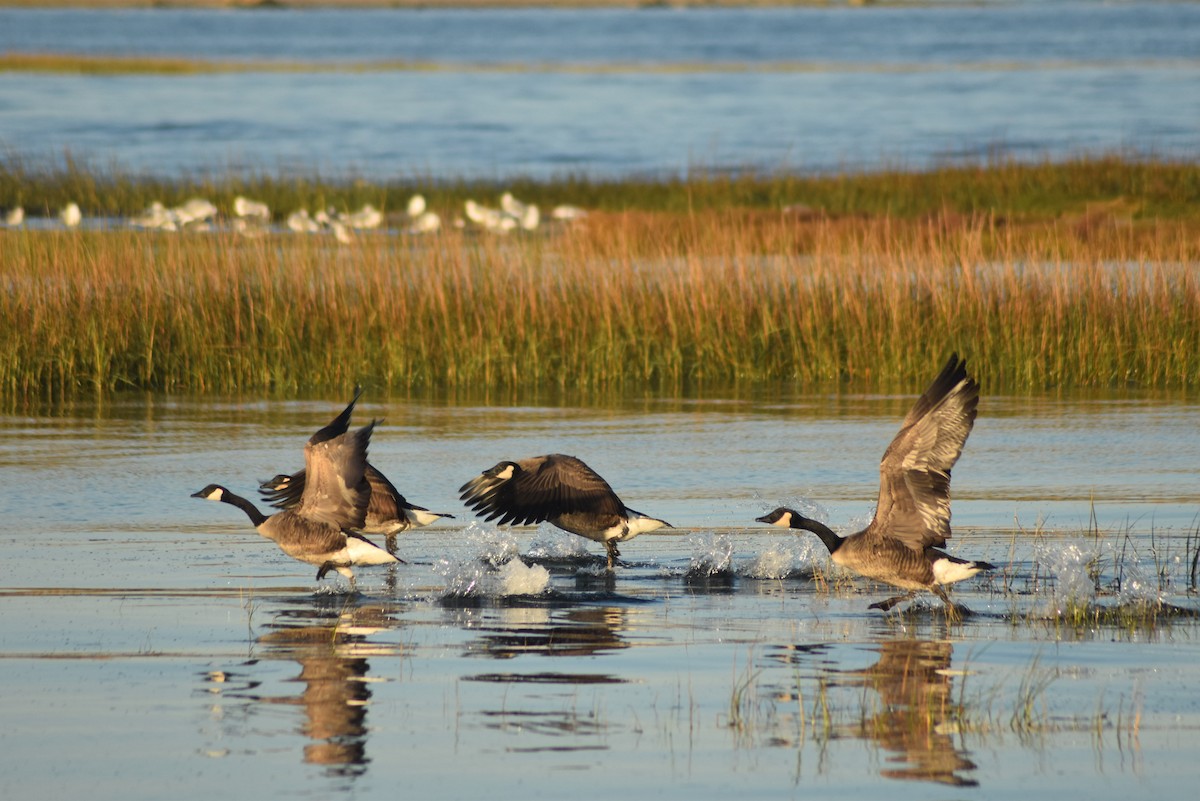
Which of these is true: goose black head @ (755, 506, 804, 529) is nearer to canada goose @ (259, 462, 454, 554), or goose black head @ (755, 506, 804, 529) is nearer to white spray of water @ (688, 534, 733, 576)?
white spray of water @ (688, 534, 733, 576)

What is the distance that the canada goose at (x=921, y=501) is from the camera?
30.6ft

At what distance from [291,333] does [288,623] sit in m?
10.3

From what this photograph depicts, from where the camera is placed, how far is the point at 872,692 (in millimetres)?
7684

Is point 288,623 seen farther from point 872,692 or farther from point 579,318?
point 579,318

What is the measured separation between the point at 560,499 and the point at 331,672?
10.1ft

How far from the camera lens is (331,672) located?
804cm

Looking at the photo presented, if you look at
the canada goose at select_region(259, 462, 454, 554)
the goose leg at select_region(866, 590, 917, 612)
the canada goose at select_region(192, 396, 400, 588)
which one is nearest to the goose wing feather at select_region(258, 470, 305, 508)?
the canada goose at select_region(259, 462, 454, 554)

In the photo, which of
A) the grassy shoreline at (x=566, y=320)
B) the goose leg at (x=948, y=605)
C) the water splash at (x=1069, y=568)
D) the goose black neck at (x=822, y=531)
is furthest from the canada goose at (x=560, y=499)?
the grassy shoreline at (x=566, y=320)

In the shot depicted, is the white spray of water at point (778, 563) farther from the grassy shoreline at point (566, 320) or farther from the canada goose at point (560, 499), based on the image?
the grassy shoreline at point (566, 320)

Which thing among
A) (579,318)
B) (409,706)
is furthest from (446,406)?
(409,706)

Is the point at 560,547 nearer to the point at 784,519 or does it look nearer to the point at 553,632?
the point at 784,519

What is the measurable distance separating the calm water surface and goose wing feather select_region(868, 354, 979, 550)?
1.60 ft

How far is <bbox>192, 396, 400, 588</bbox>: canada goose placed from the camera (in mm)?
9875

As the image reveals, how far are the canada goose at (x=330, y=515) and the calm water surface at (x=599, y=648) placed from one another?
242 mm
